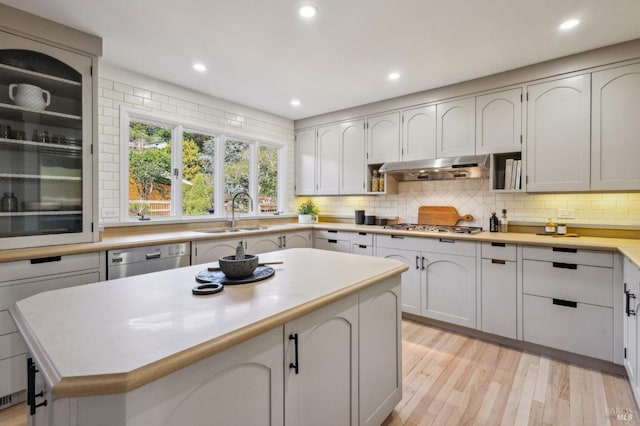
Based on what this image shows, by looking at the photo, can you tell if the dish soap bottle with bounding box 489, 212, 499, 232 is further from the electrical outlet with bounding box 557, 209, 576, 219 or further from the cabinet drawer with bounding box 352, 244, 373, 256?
the cabinet drawer with bounding box 352, 244, 373, 256

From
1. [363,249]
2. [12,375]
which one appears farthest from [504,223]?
[12,375]

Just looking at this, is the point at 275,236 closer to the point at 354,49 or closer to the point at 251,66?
the point at 251,66

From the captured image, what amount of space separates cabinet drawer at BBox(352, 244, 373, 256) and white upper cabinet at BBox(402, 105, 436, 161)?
1135 mm

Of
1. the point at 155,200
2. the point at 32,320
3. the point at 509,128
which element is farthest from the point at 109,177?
the point at 509,128

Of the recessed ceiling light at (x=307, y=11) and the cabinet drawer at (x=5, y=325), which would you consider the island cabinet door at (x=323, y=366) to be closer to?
the recessed ceiling light at (x=307, y=11)

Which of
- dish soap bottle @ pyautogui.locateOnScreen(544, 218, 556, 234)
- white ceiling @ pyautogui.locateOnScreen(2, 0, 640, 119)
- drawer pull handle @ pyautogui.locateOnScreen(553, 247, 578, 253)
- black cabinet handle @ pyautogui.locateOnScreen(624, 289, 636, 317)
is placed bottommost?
black cabinet handle @ pyautogui.locateOnScreen(624, 289, 636, 317)

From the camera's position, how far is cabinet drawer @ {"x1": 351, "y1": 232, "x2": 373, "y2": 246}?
3.63 metres

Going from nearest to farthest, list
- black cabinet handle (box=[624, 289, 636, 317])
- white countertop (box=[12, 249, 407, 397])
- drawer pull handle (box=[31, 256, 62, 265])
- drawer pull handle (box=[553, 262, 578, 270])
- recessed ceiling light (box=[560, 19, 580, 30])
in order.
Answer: white countertop (box=[12, 249, 407, 397]) → black cabinet handle (box=[624, 289, 636, 317]) → drawer pull handle (box=[31, 256, 62, 265]) → recessed ceiling light (box=[560, 19, 580, 30]) → drawer pull handle (box=[553, 262, 578, 270])

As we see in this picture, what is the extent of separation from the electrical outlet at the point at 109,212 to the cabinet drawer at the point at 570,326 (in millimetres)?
3747

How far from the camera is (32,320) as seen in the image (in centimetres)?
94

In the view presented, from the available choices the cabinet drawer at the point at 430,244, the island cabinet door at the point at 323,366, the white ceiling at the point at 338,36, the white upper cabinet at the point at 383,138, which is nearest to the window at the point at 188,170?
the white ceiling at the point at 338,36

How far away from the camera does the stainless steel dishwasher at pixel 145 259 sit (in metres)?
2.41

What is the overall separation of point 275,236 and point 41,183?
2.14 metres

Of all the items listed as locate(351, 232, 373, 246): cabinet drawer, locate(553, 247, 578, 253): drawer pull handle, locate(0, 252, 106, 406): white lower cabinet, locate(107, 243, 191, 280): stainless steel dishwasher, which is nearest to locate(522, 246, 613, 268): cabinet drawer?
locate(553, 247, 578, 253): drawer pull handle
